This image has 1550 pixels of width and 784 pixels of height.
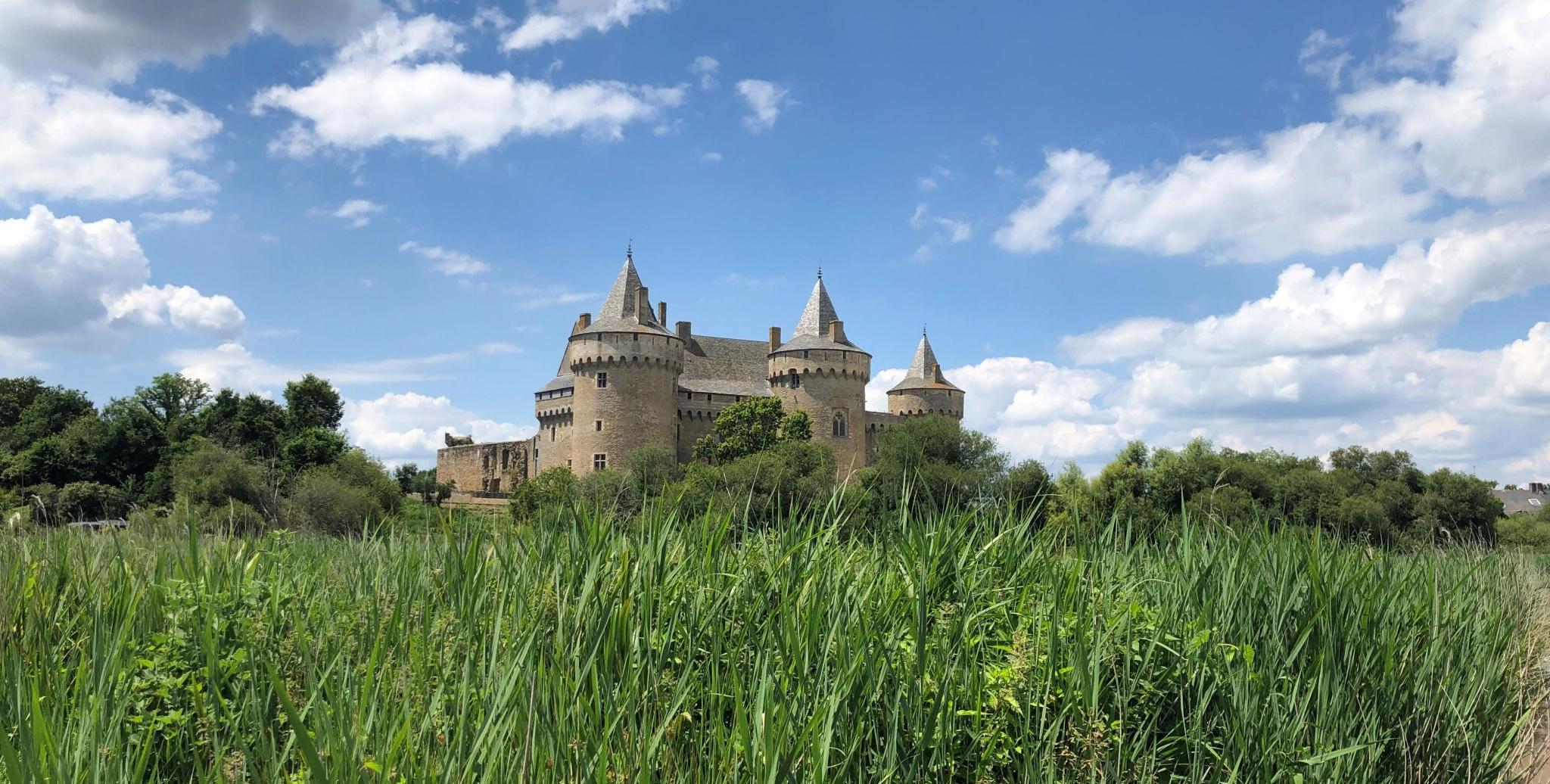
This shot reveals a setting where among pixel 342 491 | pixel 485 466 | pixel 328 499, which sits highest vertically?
pixel 485 466

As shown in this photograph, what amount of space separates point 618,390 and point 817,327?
11.0 m

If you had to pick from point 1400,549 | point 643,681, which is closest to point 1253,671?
point 643,681

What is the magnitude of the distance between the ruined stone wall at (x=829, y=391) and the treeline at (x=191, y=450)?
19.0 meters

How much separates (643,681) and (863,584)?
1.37m

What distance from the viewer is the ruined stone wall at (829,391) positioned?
165 feet

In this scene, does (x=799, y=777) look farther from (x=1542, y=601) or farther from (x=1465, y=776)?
(x=1542, y=601)

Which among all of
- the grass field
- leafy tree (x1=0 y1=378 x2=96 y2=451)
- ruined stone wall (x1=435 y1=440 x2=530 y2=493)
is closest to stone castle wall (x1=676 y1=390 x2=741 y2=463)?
ruined stone wall (x1=435 y1=440 x2=530 y2=493)

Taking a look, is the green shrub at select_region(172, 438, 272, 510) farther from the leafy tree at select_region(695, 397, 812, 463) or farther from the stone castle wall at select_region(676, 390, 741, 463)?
the stone castle wall at select_region(676, 390, 741, 463)

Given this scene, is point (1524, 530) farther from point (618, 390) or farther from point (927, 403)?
point (618, 390)

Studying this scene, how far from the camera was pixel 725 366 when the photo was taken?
5653cm

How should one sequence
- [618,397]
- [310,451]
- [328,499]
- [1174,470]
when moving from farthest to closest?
[618,397], [310,451], [1174,470], [328,499]

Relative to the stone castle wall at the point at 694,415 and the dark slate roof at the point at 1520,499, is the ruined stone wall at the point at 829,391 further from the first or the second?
the dark slate roof at the point at 1520,499

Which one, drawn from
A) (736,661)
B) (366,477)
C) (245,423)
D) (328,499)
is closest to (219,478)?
(328,499)

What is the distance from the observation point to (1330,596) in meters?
5.35
